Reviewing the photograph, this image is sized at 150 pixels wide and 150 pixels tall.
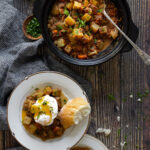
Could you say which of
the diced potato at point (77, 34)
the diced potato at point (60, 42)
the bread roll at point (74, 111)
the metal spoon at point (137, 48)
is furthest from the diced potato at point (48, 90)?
the metal spoon at point (137, 48)

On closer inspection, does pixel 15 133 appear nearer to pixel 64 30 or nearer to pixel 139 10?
pixel 64 30

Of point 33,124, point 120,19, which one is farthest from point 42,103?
point 120,19

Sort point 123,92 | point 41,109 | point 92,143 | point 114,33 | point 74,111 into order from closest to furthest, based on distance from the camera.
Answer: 1. point 74,111
2. point 41,109
3. point 114,33
4. point 92,143
5. point 123,92

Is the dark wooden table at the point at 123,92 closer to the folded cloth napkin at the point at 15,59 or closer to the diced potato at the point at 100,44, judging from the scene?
the folded cloth napkin at the point at 15,59

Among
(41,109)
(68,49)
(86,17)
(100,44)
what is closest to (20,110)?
(41,109)

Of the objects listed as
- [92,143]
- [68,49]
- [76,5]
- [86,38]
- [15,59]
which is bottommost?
[92,143]

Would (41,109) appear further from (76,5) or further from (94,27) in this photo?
(76,5)

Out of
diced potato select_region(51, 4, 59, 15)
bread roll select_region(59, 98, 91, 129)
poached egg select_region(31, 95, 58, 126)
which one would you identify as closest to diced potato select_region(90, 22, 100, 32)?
diced potato select_region(51, 4, 59, 15)
